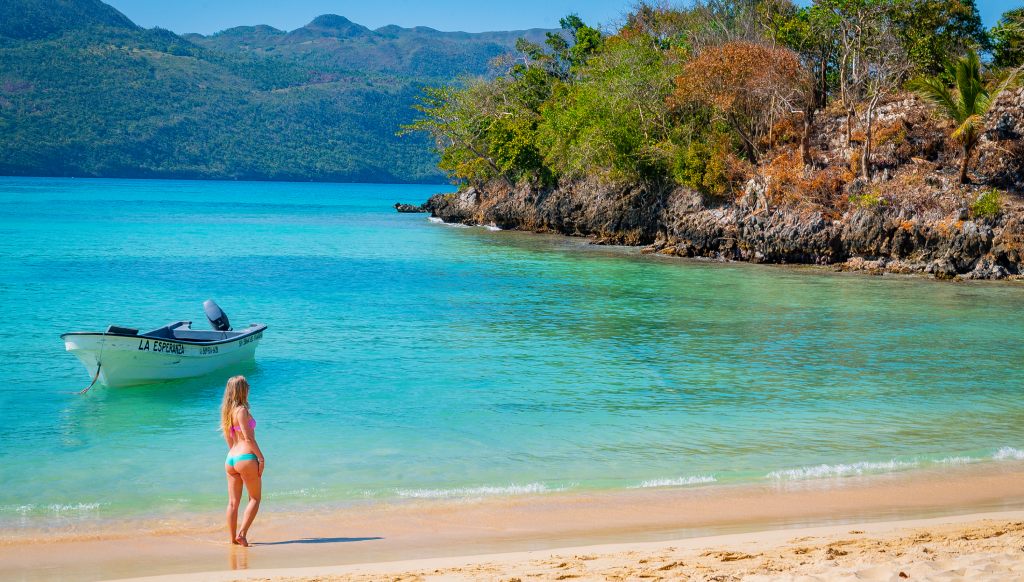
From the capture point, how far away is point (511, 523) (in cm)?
883

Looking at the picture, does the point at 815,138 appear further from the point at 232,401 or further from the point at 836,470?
the point at 232,401

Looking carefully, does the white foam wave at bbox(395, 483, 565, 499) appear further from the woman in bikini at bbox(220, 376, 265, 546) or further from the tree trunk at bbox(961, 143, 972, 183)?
the tree trunk at bbox(961, 143, 972, 183)

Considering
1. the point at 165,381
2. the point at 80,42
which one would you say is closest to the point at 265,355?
the point at 165,381

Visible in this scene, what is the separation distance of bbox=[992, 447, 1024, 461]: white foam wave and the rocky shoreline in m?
20.8

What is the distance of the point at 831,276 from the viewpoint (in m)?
30.5

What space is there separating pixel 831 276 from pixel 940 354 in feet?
43.1

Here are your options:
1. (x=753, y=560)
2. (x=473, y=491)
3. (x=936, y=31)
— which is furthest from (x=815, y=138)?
(x=753, y=560)

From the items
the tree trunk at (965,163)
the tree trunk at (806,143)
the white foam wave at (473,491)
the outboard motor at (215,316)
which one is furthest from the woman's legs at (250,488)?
→ the tree trunk at (806,143)

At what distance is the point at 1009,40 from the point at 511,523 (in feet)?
121

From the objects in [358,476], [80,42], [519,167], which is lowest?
[358,476]

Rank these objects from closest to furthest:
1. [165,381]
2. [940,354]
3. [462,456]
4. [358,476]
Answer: [358,476], [462,456], [165,381], [940,354]

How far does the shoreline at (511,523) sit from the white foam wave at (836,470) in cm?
18

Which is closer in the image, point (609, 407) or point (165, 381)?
point (609, 407)

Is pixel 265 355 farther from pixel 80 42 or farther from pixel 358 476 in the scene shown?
pixel 80 42
